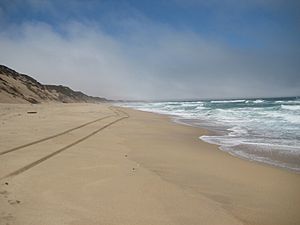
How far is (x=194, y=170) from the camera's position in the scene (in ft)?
18.3

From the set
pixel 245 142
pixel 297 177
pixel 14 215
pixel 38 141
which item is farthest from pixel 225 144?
pixel 14 215

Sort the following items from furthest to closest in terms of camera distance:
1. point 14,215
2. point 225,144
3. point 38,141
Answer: point 225,144 → point 38,141 → point 14,215

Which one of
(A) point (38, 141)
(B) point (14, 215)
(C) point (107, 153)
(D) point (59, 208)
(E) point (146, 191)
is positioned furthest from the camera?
(A) point (38, 141)

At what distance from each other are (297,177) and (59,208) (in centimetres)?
445

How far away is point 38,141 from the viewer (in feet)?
24.0

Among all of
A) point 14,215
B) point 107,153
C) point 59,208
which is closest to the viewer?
point 14,215

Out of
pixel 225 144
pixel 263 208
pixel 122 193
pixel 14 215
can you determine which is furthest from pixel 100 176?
pixel 225 144

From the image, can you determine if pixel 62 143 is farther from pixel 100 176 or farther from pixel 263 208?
pixel 263 208

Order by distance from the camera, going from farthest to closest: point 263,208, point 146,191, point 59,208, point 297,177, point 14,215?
point 297,177 → point 146,191 → point 263,208 → point 59,208 → point 14,215

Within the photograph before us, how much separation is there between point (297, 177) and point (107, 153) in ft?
13.2

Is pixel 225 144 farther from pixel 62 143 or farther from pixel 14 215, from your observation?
pixel 14 215

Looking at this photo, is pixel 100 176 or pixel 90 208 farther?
pixel 100 176

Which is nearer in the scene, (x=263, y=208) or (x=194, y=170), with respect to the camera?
(x=263, y=208)

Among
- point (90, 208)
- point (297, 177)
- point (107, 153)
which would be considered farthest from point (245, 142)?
point (90, 208)
